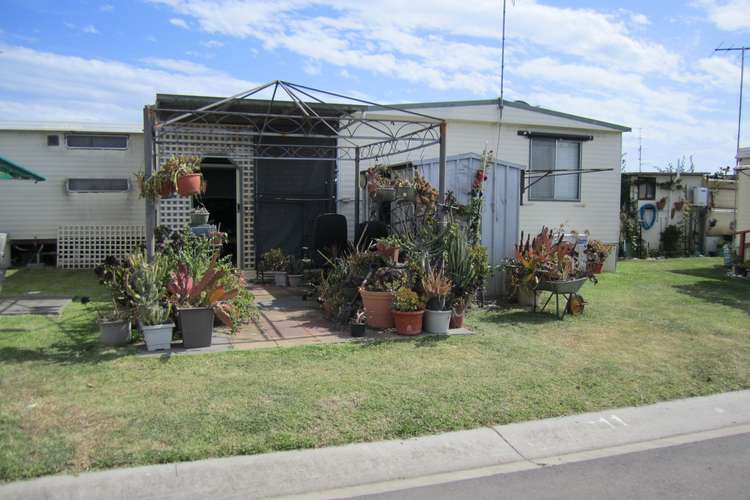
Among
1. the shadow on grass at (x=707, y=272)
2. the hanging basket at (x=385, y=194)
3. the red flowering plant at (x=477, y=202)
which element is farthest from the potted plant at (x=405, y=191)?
the shadow on grass at (x=707, y=272)

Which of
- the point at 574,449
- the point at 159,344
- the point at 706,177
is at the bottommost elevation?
the point at 574,449

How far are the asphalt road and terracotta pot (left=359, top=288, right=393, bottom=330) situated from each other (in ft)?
11.1

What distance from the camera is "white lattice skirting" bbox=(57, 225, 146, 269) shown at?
13.3 metres

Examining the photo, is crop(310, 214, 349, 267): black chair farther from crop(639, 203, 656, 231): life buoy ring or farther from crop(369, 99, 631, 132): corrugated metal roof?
crop(639, 203, 656, 231): life buoy ring

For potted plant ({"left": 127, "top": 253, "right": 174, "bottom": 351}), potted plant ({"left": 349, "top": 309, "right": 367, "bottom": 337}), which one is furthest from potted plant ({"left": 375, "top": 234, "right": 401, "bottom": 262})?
potted plant ({"left": 127, "top": 253, "right": 174, "bottom": 351})

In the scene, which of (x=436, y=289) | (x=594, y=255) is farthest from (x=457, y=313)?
(x=594, y=255)

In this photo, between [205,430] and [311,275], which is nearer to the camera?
[205,430]

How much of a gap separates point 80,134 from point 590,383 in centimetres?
1218

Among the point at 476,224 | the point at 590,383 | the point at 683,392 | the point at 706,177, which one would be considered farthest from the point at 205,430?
the point at 706,177

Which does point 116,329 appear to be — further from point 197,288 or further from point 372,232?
point 372,232

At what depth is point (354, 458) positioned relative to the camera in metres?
4.02

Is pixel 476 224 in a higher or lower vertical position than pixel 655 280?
higher

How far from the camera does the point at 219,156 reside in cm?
1145

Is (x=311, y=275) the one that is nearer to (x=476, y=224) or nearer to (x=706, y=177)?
(x=476, y=224)
